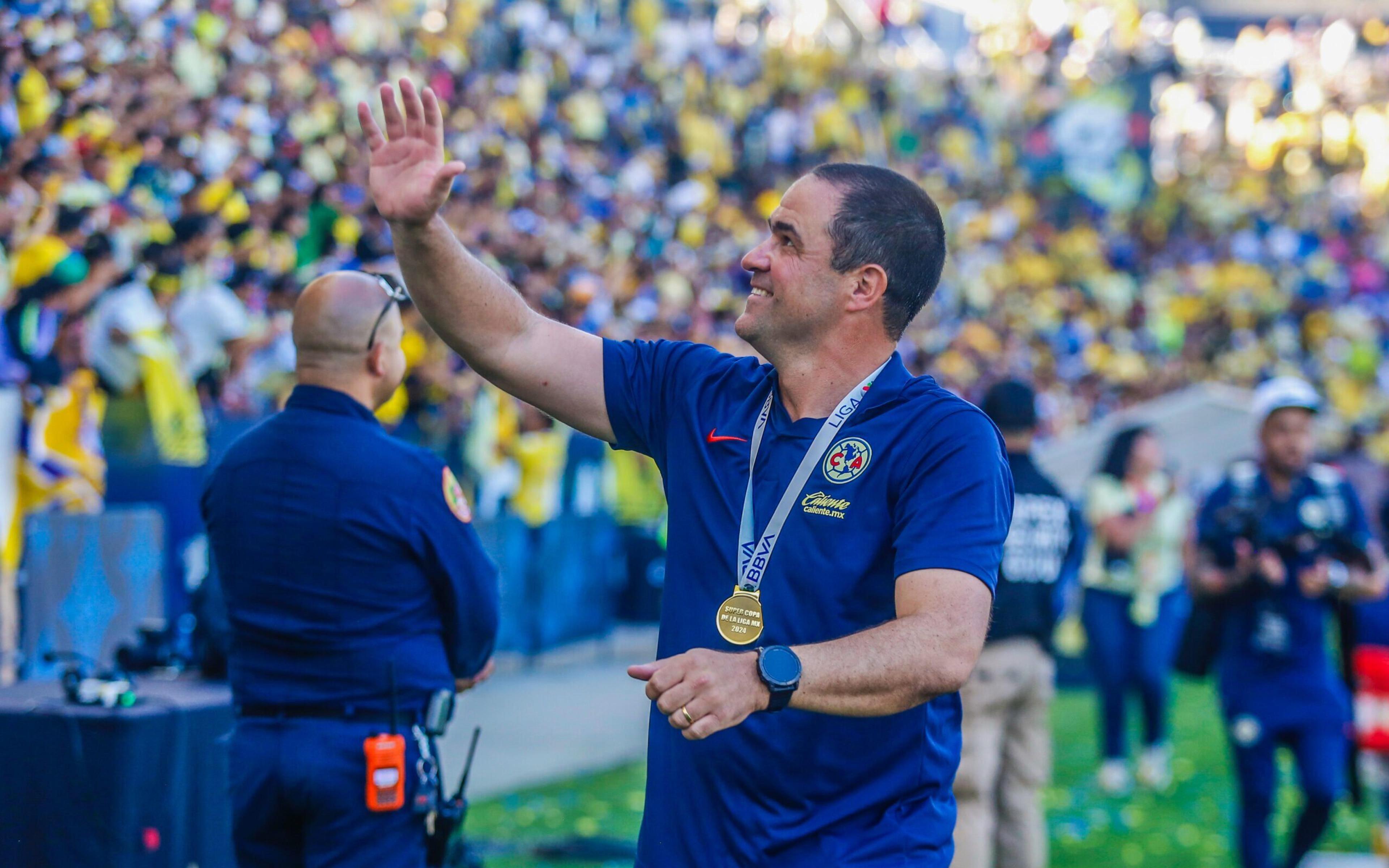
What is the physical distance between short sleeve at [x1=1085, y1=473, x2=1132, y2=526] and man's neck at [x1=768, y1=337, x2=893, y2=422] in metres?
6.41

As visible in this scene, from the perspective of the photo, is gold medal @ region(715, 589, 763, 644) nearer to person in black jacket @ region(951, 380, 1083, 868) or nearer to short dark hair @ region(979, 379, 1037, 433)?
person in black jacket @ region(951, 380, 1083, 868)

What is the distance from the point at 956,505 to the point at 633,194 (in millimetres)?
13488

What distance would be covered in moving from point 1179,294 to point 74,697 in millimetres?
22473

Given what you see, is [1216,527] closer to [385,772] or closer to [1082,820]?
[1082,820]

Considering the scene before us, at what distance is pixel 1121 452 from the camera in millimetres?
8461

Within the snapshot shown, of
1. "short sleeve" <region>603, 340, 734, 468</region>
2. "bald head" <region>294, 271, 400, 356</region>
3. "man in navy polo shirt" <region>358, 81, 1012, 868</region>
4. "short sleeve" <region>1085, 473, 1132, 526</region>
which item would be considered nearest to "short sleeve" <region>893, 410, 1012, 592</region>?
"man in navy polo shirt" <region>358, 81, 1012, 868</region>

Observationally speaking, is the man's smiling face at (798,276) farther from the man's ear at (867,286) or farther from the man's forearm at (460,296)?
the man's forearm at (460,296)

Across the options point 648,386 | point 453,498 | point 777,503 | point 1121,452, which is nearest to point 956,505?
point 777,503

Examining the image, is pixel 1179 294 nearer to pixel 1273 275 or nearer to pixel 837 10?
pixel 1273 275

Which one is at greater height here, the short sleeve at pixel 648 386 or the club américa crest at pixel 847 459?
the short sleeve at pixel 648 386

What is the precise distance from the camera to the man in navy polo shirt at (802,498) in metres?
2.19

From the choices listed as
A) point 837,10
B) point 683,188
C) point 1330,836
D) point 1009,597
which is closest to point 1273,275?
point 837,10

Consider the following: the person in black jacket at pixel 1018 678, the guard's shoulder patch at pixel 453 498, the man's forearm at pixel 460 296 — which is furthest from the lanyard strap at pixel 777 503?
the person in black jacket at pixel 1018 678

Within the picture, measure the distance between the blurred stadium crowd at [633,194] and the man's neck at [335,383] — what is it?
→ 0.89 metres
